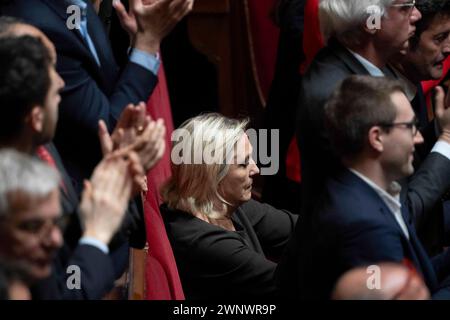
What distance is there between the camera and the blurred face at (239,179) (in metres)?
3.77

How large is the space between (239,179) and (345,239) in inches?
37.7

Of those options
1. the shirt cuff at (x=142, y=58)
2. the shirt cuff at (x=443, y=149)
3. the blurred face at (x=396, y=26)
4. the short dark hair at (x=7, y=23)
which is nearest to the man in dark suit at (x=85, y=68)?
the shirt cuff at (x=142, y=58)

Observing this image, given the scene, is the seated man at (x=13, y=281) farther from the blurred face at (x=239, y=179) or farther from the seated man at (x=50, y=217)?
the blurred face at (x=239, y=179)

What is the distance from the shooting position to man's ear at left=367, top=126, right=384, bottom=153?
2992mm

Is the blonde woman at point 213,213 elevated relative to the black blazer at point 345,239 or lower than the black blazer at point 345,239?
lower

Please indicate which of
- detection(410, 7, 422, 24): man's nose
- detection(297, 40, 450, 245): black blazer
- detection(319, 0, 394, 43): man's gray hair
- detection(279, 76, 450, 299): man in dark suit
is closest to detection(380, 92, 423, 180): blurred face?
detection(279, 76, 450, 299): man in dark suit

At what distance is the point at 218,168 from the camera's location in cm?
375

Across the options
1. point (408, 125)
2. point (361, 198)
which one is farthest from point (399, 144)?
point (361, 198)

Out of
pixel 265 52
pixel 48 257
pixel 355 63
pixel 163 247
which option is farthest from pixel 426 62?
pixel 48 257

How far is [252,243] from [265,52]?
173cm

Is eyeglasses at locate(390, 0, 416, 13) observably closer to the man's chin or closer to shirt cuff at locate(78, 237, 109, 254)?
shirt cuff at locate(78, 237, 109, 254)

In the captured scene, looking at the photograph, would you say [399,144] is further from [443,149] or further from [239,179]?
[239,179]

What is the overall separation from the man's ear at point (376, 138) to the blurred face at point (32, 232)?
0.93 meters

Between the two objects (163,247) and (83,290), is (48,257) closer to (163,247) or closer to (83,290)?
(83,290)
